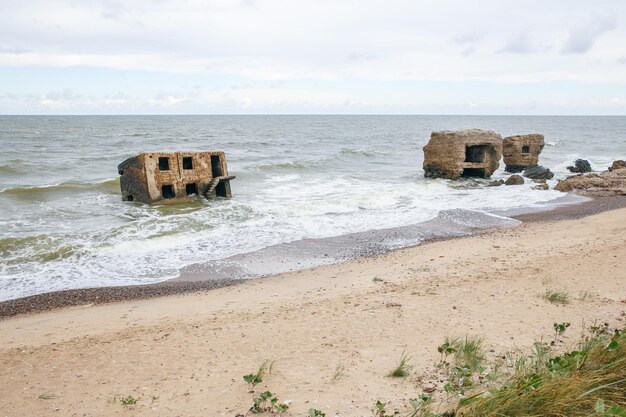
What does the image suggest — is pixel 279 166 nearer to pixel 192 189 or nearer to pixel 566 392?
pixel 192 189

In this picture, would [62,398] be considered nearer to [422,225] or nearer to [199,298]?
[199,298]

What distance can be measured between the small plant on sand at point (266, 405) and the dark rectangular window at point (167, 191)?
13.9 meters

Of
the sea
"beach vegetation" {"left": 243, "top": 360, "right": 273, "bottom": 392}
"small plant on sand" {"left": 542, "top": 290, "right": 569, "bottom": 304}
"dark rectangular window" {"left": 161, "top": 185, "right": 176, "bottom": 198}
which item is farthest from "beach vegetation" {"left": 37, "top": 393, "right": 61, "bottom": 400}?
"dark rectangular window" {"left": 161, "top": 185, "right": 176, "bottom": 198}

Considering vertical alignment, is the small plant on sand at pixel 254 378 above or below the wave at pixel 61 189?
below

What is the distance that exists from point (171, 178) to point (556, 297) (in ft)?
43.7

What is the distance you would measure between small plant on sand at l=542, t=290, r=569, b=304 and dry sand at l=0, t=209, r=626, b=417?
0.34ft

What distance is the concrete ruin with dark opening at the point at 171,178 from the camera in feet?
55.5

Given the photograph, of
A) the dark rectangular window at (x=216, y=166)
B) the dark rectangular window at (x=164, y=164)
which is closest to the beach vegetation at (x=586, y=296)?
the dark rectangular window at (x=216, y=166)

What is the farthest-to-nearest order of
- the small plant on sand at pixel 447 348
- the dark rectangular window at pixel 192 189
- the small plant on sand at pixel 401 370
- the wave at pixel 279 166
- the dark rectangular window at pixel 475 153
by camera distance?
the wave at pixel 279 166
the dark rectangular window at pixel 475 153
the dark rectangular window at pixel 192 189
the small plant on sand at pixel 447 348
the small plant on sand at pixel 401 370

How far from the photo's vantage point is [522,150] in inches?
1086

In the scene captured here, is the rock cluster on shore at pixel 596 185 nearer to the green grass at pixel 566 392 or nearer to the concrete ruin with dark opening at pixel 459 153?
the concrete ruin with dark opening at pixel 459 153

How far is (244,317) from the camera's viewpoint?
7.02 m

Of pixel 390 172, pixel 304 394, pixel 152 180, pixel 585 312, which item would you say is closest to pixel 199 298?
pixel 304 394

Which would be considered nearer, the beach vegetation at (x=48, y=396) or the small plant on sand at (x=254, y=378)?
the small plant on sand at (x=254, y=378)
